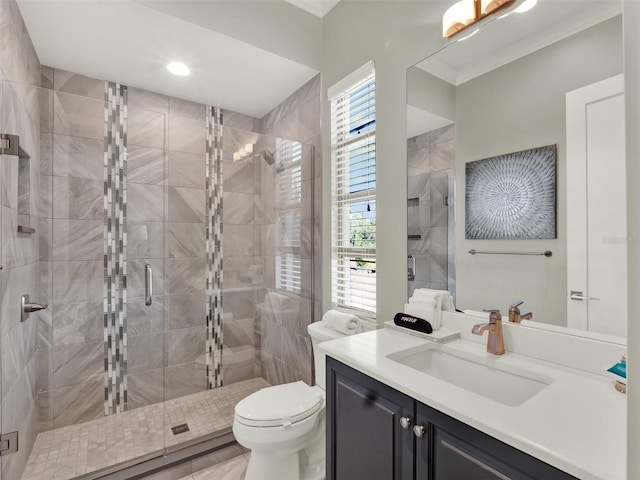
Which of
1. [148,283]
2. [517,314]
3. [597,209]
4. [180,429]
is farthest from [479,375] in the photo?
[148,283]

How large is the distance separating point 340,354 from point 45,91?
2302mm

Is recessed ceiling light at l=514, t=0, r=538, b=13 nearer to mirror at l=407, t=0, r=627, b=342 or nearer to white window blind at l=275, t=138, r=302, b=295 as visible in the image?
mirror at l=407, t=0, r=627, b=342

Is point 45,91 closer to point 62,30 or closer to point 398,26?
point 62,30

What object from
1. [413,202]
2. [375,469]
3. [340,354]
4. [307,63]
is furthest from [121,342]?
[307,63]

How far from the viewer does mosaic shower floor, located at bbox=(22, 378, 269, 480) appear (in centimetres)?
184

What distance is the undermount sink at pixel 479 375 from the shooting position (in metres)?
1.07

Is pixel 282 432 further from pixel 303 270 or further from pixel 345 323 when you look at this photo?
pixel 303 270

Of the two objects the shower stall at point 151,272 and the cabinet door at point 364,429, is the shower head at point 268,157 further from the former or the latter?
the cabinet door at point 364,429

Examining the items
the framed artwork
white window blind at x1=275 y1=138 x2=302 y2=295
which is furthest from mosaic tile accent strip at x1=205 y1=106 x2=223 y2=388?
the framed artwork

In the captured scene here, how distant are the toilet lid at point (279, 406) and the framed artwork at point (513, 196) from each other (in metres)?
1.13

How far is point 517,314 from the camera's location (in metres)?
1.25

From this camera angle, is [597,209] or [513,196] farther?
[513,196]

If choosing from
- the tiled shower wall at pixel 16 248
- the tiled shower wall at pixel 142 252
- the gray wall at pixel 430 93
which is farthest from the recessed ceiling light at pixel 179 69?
the gray wall at pixel 430 93

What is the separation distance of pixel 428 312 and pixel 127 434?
209cm
